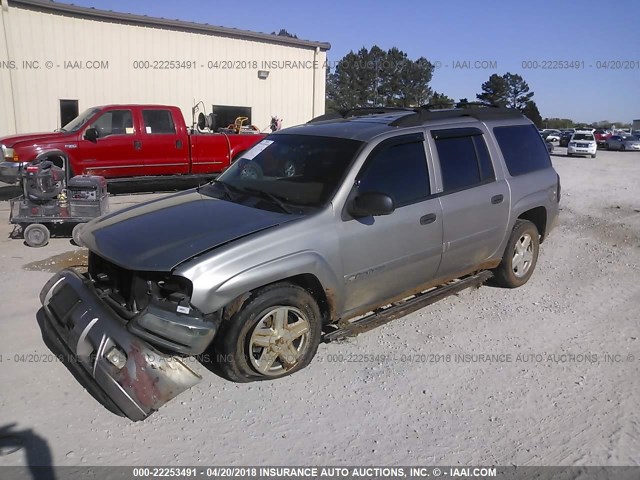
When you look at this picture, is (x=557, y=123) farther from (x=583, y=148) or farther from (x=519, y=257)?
(x=519, y=257)

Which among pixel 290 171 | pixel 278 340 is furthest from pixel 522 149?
pixel 278 340

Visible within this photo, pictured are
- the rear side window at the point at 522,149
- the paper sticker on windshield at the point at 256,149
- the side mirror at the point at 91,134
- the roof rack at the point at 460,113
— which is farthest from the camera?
the side mirror at the point at 91,134

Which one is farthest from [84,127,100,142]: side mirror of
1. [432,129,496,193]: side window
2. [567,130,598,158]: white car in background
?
[567,130,598,158]: white car in background

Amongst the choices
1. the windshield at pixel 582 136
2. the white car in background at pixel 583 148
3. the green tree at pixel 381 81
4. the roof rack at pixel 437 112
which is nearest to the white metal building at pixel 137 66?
the roof rack at pixel 437 112

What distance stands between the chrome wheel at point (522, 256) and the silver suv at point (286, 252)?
1.12ft

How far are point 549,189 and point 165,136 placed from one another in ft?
26.3

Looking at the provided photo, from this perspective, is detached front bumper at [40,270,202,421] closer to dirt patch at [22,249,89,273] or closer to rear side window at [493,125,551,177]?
dirt patch at [22,249,89,273]

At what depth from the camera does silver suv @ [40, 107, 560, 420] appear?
3143mm

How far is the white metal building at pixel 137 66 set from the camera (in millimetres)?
13531

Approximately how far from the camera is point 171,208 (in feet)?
13.6

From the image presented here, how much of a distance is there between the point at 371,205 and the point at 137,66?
13.8 m

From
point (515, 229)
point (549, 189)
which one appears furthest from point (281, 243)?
point (549, 189)

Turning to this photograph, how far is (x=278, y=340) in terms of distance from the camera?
3.53 m

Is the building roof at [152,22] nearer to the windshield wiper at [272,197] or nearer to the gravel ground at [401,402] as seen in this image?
the gravel ground at [401,402]
